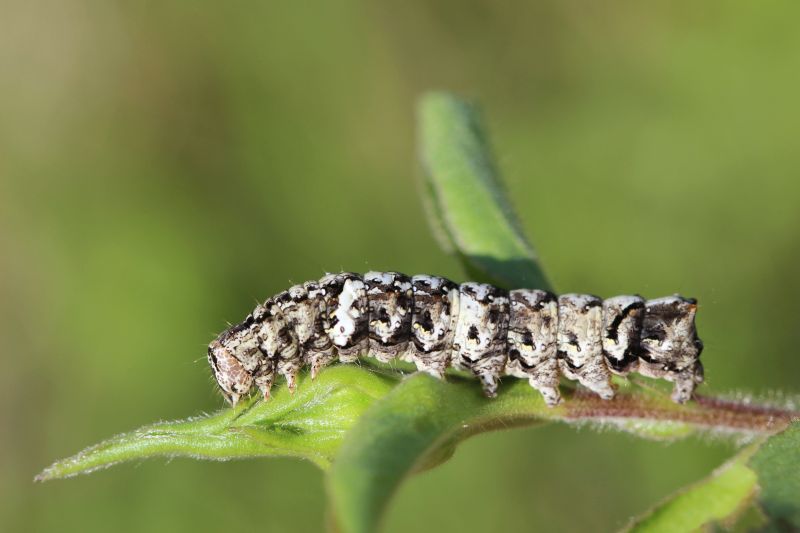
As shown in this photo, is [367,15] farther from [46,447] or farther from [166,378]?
[46,447]

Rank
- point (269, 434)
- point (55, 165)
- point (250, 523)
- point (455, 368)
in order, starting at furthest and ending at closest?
point (55, 165) → point (250, 523) → point (455, 368) → point (269, 434)

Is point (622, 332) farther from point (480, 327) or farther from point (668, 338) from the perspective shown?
point (480, 327)

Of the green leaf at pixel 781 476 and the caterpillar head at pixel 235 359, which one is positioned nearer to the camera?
the green leaf at pixel 781 476

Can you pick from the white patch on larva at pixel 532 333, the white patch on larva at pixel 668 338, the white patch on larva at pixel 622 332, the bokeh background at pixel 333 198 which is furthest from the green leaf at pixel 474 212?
the bokeh background at pixel 333 198

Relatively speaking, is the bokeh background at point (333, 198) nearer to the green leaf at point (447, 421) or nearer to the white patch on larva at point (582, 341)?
the white patch on larva at point (582, 341)

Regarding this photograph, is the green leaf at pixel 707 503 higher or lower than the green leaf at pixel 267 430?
lower

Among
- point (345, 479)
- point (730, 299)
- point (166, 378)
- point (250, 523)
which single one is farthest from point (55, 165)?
point (345, 479)

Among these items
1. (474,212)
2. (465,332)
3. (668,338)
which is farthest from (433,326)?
(668,338)

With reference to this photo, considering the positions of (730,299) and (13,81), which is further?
(13,81)
